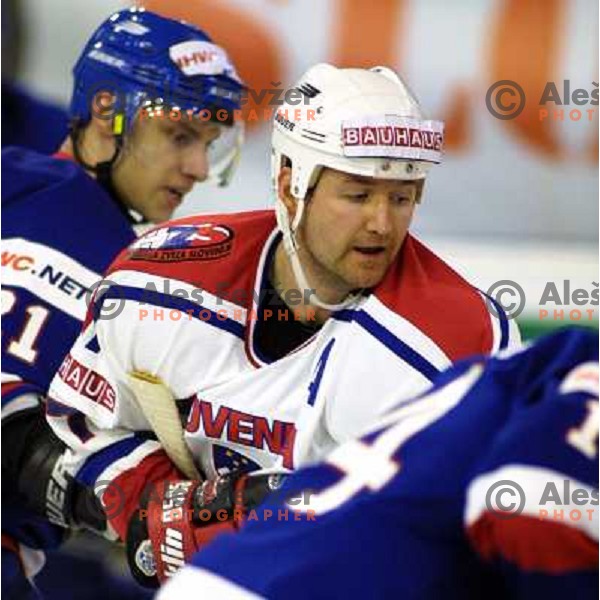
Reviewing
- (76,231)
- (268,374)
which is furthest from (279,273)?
(76,231)

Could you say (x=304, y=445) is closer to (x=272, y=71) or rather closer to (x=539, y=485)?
(x=539, y=485)

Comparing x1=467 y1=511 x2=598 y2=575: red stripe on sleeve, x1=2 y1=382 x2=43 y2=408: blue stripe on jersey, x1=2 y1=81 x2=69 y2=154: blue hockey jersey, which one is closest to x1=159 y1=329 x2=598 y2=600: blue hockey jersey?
x1=467 y1=511 x2=598 y2=575: red stripe on sleeve

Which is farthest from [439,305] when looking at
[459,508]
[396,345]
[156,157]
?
[459,508]

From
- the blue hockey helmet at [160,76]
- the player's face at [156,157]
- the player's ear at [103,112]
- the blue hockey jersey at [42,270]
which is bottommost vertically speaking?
the blue hockey jersey at [42,270]

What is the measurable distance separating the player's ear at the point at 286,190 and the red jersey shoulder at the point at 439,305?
0.13 metres

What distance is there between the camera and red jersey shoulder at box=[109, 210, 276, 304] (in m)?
1.95

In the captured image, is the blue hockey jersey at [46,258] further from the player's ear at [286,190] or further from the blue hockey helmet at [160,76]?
the player's ear at [286,190]

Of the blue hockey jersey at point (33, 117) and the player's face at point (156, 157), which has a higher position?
the player's face at point (156, 157)

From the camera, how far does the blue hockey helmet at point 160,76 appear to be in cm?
245

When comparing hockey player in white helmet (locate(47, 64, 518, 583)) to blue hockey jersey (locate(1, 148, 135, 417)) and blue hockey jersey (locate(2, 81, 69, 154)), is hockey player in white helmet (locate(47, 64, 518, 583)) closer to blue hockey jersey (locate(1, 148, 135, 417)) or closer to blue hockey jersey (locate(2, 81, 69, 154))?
blue hockey jersey (locate(1, 148, 135, 417))

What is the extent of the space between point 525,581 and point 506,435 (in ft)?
0.27

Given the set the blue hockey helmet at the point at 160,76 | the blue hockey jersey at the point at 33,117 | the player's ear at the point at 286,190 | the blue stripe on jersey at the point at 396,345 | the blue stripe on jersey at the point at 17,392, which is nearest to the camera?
the blue stripe on jersey at the point at 396,345

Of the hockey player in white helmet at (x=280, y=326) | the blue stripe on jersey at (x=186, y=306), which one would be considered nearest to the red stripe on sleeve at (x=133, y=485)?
the hockey player in white helmet at (x=280, y=326)

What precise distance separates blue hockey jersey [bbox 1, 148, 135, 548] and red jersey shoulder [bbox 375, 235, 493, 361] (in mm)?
563
